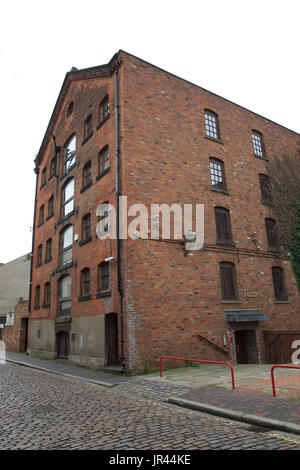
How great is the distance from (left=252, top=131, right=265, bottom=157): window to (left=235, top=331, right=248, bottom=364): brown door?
417 inches

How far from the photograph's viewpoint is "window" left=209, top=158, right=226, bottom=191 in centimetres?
1680

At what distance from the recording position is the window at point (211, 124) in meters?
17.7

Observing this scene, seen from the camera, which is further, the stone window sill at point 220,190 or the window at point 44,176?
the window at point 44,176

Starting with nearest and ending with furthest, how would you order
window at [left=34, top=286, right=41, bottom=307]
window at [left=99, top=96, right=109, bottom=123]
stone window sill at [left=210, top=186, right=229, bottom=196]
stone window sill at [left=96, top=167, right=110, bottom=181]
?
1. stone window sill at [left=96, top=167, right=110, bottom=181]
2. stone window sill at [left=210, top=186, right=229, bottom=196]
3. window at [left=99, top=96, right=109, bottom=123]
4. window at [left=34, top=286, right=41, bottom=307]

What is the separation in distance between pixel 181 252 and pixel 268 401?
7656 mm

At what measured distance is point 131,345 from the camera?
11.5m

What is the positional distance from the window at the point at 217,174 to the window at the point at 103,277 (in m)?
6.90

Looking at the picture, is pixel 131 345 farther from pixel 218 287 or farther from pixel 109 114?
pixel 109 114

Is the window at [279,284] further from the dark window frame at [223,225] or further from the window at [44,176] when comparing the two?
the window at [44,176]

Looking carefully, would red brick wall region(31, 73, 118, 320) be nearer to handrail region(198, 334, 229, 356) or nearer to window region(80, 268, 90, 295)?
window region(80, 268, 90, 295)

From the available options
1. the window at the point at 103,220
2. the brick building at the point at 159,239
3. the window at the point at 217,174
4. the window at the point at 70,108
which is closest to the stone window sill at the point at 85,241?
the brick building at the point at 159,239

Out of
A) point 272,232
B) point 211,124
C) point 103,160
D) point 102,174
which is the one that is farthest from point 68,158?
point 272,232

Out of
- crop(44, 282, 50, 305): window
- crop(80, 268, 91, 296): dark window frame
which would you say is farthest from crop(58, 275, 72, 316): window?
crop(44, 282, 50, 305): window

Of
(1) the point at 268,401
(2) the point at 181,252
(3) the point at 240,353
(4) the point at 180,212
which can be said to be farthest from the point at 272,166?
(1) the point at 268,401
